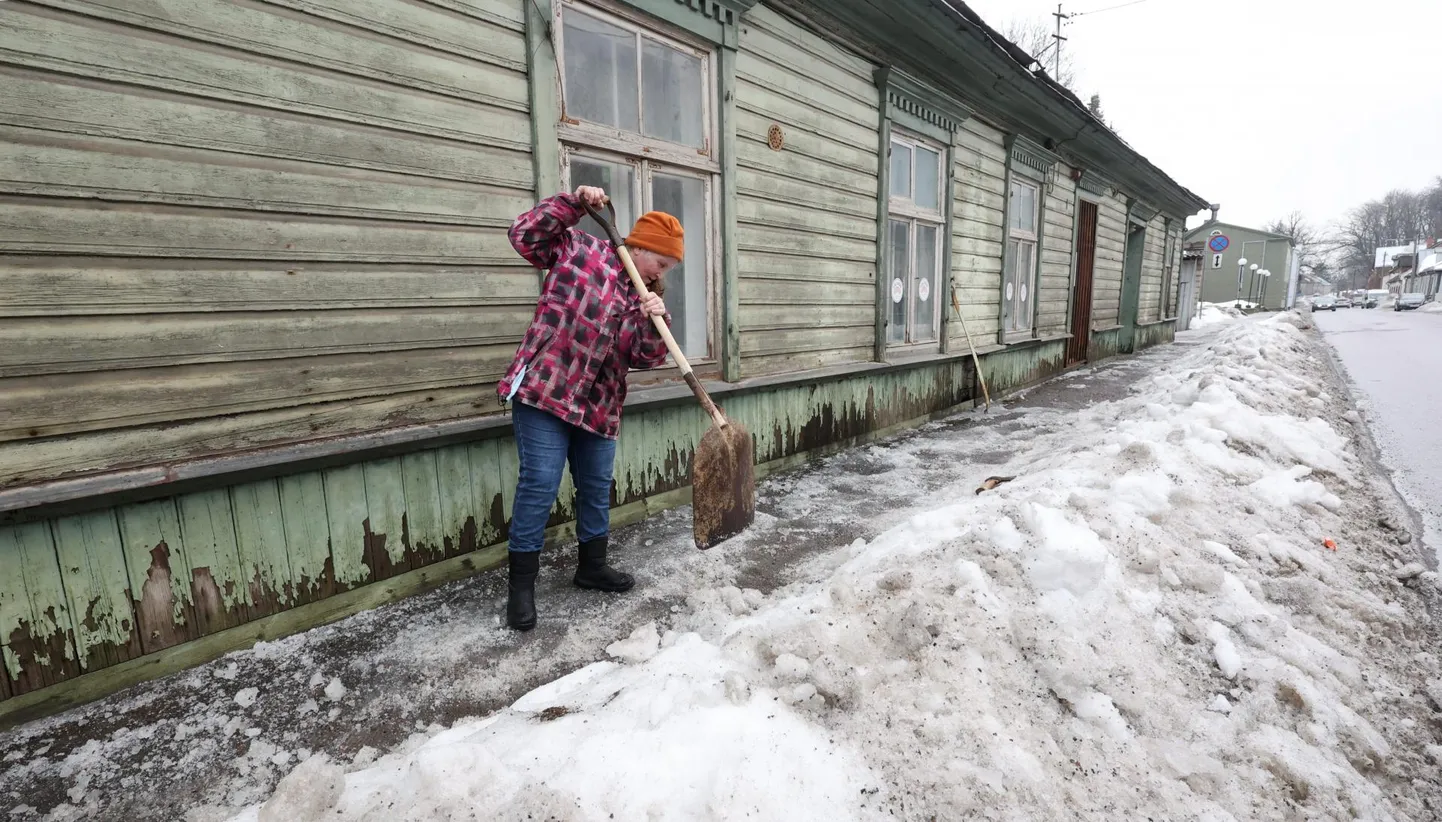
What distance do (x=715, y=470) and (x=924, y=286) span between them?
4.52 m

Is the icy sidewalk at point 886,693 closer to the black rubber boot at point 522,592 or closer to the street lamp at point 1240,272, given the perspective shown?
the black rubber boot at point 522,592

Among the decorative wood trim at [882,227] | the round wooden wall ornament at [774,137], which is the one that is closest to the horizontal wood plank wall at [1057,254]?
the decorative wood trim at [882,227]

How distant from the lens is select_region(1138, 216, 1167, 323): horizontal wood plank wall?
14.3 m

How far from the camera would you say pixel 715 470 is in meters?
2.75

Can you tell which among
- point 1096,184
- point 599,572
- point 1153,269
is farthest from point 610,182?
point 1153,269

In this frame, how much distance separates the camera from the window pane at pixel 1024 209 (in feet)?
26.5

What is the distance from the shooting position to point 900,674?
1866mm

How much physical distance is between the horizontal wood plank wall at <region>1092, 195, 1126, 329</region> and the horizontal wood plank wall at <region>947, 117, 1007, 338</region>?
4.81 m

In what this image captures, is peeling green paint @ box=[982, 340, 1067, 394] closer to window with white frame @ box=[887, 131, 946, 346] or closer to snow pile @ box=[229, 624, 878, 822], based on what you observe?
window with white frame @ box=[887, 131, 946, 346]

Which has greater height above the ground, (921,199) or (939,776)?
(921,199)

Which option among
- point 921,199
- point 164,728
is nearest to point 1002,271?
point 921,199

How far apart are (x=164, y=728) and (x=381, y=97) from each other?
7.69 feet

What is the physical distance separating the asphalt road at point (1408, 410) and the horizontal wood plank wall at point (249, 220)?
198 inches

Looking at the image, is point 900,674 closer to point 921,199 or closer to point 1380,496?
point 1380,496
